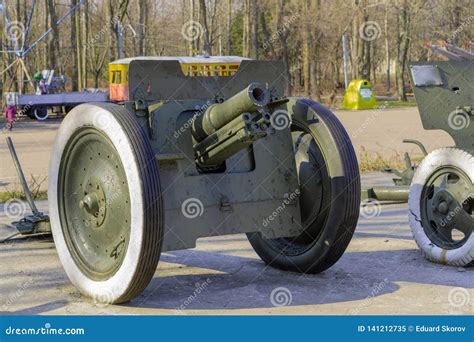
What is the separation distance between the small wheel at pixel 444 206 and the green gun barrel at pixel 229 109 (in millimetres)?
2184

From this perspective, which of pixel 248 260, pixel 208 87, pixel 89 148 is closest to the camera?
pixel 89 148

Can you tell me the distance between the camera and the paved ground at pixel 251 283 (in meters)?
5.45

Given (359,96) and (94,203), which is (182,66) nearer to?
(359,96)

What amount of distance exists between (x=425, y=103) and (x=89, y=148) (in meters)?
3.07

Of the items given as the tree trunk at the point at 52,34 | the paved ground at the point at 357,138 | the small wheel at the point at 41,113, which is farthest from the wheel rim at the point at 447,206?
the tree trunk at the point at 52,34

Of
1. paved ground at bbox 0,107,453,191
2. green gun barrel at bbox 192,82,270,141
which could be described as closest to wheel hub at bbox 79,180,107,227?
green gun barrel at bbox 192,82,270,141

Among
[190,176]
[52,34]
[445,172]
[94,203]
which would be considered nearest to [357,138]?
[445,172]

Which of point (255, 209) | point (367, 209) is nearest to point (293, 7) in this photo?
point (367, 209)

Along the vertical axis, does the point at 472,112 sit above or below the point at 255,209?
above

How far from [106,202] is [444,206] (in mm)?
2816

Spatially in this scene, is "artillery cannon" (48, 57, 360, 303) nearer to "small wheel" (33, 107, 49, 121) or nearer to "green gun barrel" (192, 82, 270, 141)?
"green gun barrel" (192, 82, 270, 141)

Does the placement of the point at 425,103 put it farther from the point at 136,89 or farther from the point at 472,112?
the point at 136,89

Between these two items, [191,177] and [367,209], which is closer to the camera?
[191,177]

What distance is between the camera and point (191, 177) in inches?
229
